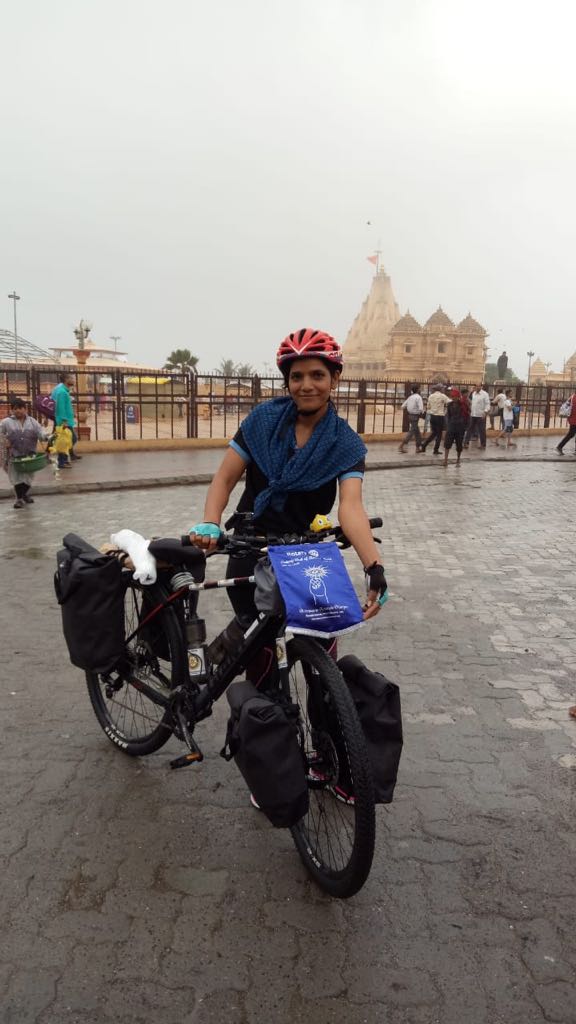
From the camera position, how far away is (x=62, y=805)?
2793 millimetres

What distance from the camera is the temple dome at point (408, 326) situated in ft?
245

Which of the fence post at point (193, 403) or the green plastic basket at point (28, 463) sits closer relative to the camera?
the green plastic basket at point (28, 463)

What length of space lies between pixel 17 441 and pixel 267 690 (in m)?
7.84

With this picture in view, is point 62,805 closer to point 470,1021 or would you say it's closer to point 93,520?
point 470,1021

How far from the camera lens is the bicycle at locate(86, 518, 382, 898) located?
2113mm

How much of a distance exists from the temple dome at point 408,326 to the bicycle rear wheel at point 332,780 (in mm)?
75938

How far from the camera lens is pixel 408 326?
75.1 m

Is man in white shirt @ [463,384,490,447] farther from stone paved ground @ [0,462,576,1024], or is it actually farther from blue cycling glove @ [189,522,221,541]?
blue cycling glove @ [189,522,221,541]

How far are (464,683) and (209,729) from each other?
1460mm

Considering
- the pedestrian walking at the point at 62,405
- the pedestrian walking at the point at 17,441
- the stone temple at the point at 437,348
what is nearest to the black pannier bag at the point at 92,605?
the pedestrian walking at the point at 17,441

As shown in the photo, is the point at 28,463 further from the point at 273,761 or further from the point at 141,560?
the point at 273,761

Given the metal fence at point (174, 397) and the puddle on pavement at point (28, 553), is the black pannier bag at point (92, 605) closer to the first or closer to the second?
the puddle on pavement at point (28, 553)

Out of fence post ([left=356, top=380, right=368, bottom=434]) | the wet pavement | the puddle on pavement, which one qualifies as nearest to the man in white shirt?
the wet pavement

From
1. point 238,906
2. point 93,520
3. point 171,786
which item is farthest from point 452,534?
point 238,906
